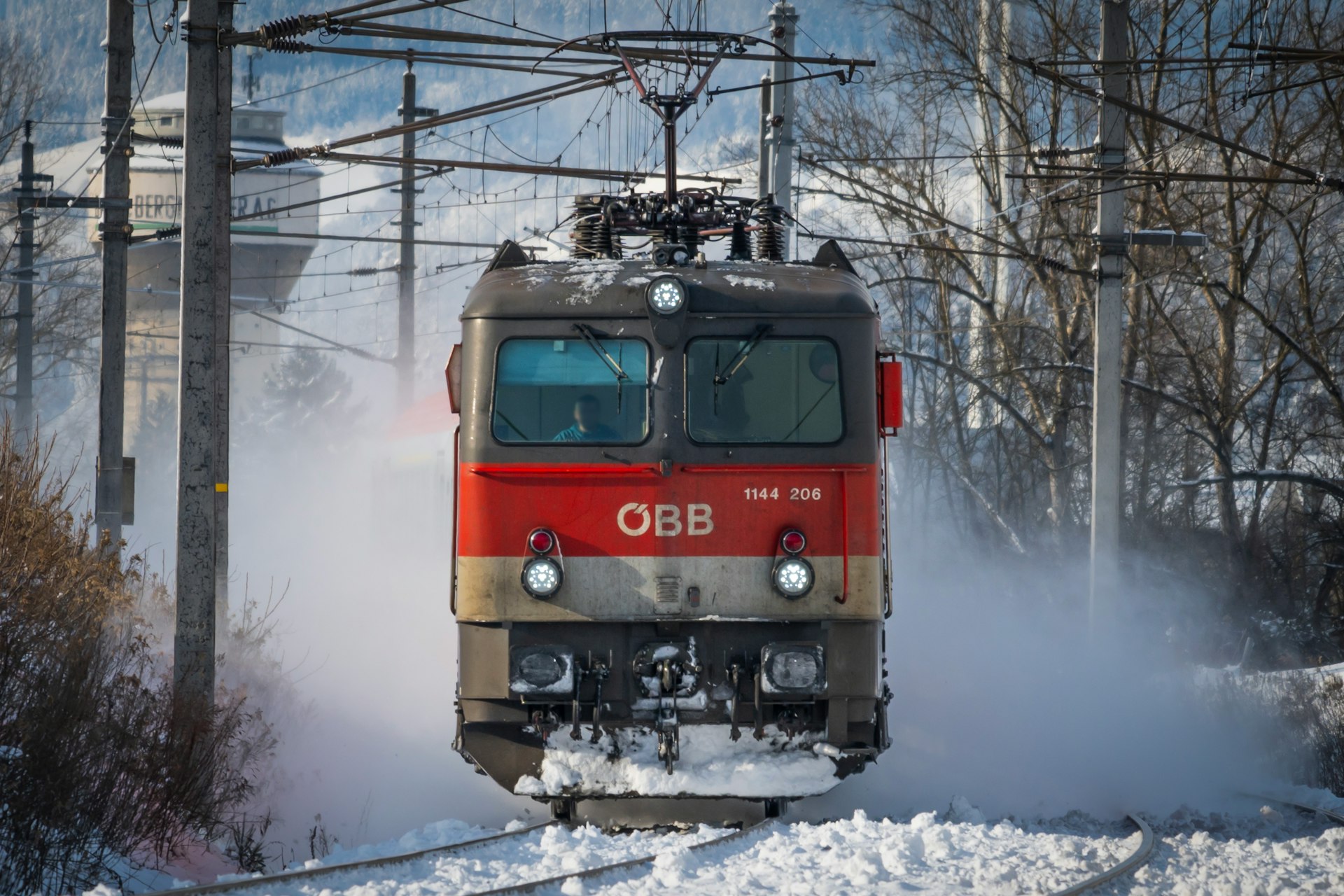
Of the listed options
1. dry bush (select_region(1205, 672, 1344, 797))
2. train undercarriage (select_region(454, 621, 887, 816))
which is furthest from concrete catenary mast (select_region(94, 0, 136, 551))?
dry bush (select_region(1205, 672, 1344, 797))

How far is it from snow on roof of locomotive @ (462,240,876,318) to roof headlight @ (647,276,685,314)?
8 centimetres

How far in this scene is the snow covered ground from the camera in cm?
726

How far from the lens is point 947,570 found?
24.2 metres

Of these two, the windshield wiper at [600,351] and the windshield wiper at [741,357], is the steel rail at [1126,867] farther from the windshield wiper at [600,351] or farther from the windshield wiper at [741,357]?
the windshield wiper at [600,351]

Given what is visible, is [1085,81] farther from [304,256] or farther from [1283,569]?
[304,256]

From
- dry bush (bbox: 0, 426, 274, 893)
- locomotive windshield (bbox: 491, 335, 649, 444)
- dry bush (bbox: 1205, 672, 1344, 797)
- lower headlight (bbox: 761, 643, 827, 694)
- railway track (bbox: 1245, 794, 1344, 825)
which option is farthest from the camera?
dry bush (bbox: 1205, 672, 1344, 797)

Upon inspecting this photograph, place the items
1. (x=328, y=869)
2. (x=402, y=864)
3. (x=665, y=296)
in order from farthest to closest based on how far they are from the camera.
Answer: (x=665, y=296)
(x=402, y=864)
(x=328, y=869)

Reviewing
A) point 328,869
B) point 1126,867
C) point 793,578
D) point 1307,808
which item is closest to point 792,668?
point 793,578

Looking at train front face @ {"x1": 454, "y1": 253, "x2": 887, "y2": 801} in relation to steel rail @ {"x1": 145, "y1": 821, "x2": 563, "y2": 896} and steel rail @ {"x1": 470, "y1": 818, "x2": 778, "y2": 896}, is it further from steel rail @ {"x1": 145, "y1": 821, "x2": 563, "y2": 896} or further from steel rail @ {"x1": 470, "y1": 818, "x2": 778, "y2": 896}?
steel rail @ {"x1": 145, "y1": 821, "x2": 563, "y2": 896}

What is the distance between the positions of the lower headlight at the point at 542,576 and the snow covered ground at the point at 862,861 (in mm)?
1413

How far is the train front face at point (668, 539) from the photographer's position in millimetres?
8391

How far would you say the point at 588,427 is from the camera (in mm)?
8531

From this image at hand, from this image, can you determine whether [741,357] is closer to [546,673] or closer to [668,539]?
[668,539]

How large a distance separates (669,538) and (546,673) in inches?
40.1
